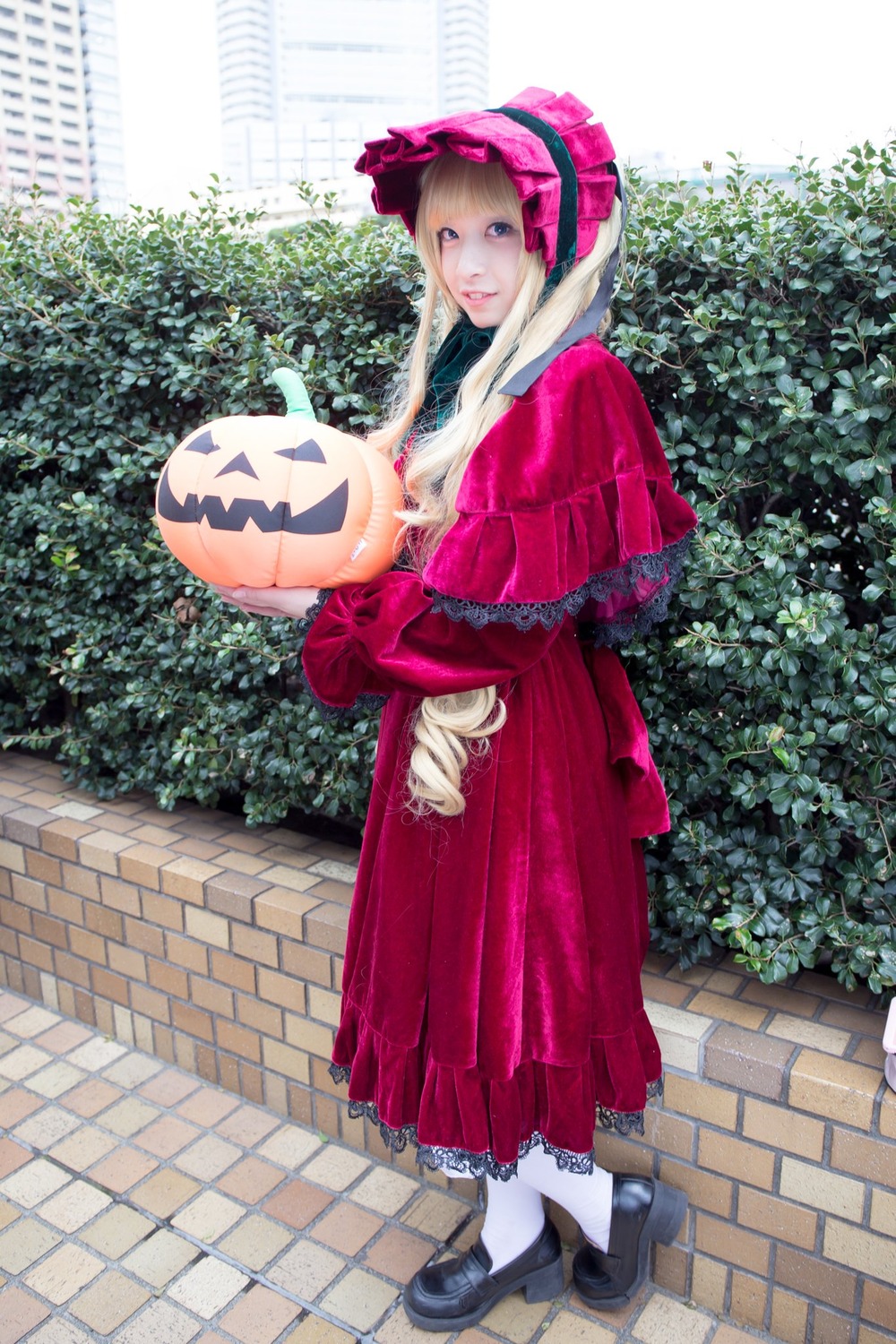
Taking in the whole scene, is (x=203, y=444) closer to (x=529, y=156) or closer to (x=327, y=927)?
(x=529, y=156)

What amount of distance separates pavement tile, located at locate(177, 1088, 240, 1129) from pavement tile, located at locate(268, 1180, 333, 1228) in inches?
13.2

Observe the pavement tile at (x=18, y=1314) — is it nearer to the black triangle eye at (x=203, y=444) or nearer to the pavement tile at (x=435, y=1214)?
the pavement tile at (x=435, y=1214)

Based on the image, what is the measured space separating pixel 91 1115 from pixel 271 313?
7.14 feet

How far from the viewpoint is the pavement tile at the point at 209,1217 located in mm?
2074

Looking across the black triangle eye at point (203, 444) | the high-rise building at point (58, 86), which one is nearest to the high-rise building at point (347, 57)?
the high-rise building at point (58, 86)

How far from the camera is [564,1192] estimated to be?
1.71 m

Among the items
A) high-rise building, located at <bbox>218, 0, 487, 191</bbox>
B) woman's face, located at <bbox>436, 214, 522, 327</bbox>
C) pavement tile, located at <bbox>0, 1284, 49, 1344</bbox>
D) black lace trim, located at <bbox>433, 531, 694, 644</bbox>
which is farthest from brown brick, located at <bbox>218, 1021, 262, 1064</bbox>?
high-rise building, located at <bbox>218, 0, 487, 191</bbox>

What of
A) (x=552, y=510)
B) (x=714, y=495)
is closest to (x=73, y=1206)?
(x=552, y=510)

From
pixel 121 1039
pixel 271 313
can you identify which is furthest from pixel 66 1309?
pixel 271 313

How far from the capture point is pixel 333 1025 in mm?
2266

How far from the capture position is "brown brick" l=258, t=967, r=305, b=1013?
2.33m

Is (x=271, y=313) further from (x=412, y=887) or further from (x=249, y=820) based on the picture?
(x=412, y=887)

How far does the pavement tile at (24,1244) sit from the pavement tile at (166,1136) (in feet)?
0.98

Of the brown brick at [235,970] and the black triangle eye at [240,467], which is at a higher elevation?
the black triangle eye at [240,467]
